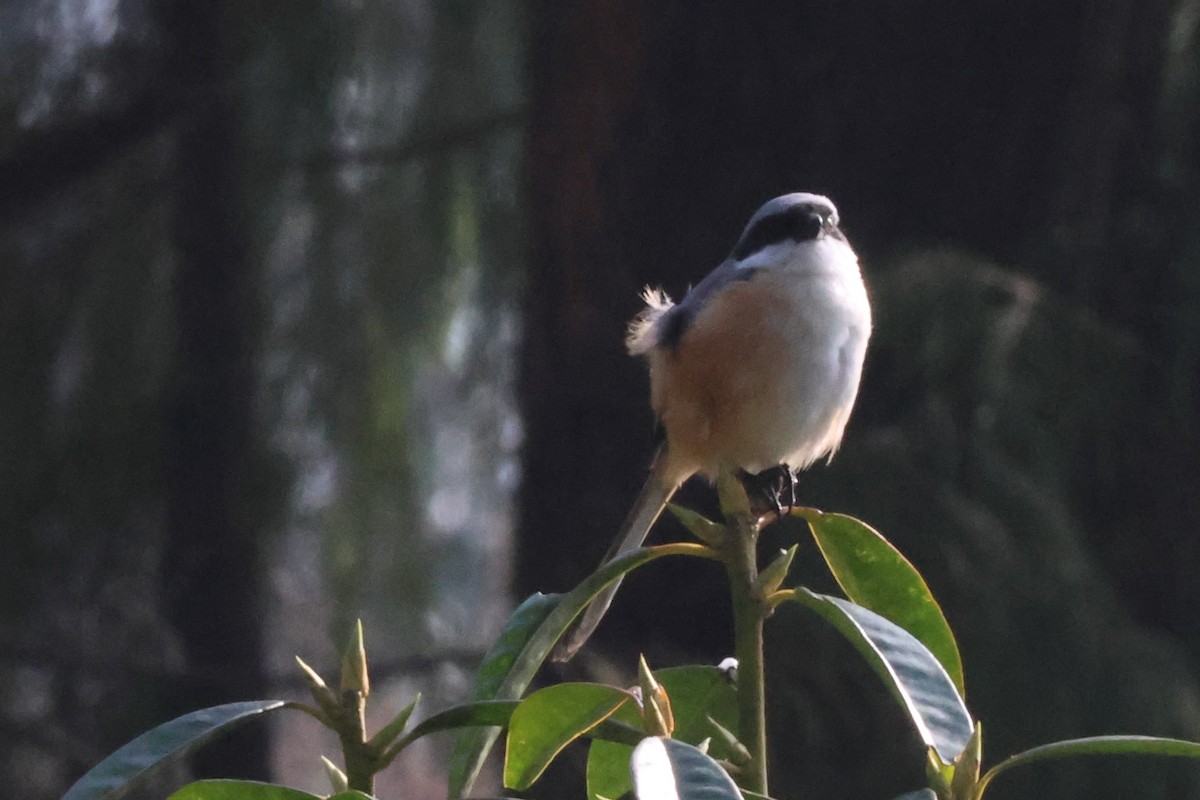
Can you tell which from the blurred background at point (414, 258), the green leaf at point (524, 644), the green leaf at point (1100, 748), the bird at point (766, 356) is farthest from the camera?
the blurred background at point (414, 258)

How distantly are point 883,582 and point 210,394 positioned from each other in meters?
2.34

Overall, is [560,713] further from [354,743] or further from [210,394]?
[210,394]

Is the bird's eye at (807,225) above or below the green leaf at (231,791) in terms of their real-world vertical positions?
below

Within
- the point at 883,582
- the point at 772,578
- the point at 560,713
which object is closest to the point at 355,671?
the point at 560,713

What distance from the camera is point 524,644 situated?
39.7 inches

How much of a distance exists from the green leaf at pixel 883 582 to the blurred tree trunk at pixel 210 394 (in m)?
2.24

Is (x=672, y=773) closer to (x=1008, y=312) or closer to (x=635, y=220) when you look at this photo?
(x=1008, y=312)

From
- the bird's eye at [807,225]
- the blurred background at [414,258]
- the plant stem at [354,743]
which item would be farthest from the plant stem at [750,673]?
the blurred background at [414,258]

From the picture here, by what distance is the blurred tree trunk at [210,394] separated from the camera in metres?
3.14

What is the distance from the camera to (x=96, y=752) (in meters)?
3.04

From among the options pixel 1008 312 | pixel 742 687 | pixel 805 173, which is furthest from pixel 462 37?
pixel 742 687

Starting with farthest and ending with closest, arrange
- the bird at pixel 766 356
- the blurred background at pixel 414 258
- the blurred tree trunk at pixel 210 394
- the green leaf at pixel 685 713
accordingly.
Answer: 1. the blurred tree trunk at pixel 210 394
2. the blurred background at pixel 414 258
3. the bird at pixel 766 356
4. the green leaf at pixel 685 713

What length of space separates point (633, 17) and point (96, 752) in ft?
6.24

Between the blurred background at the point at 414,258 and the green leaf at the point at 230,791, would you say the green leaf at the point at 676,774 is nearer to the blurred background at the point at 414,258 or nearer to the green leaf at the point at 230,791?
the green leaf at the point at 230,791
